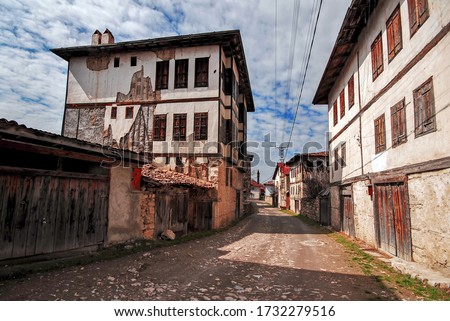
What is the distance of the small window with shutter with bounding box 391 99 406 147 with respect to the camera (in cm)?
890

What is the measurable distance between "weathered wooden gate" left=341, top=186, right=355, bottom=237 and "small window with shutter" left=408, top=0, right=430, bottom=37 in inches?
338

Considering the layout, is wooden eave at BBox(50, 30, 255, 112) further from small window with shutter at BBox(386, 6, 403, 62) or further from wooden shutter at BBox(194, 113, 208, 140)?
small window with shutter at BBox(386, 6, 403, 62)

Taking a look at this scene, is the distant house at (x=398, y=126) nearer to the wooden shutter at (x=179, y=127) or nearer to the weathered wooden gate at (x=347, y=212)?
the weathered wooden gate at (x=347, y=212)

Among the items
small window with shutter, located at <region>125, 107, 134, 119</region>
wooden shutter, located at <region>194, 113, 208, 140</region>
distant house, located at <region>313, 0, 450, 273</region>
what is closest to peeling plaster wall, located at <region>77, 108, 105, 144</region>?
small window with shutter, located at <region>125, 107, 134, 119</region>

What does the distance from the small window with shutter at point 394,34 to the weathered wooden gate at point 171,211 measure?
10429 mm

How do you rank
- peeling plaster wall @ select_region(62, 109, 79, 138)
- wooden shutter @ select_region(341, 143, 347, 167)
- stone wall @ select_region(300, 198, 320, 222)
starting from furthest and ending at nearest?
stone wall @ select_region(300, 198, 320, 222) → peeling plaster wall @ select_region(62, 109, 79, 138) → wooden shutter @ select_region(341, 143, 347, 167)

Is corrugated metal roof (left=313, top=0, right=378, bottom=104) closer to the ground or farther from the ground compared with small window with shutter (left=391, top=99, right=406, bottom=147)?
farther from the ground

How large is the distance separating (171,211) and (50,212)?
6.06m

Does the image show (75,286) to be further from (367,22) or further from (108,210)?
(367,22)

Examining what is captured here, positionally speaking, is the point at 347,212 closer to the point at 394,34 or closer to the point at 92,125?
the point at 394,34

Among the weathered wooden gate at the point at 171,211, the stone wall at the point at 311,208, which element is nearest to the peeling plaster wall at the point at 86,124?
the weathered wooden gate at the point at 171,211

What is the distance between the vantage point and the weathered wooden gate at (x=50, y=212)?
6215mm

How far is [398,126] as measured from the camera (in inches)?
365

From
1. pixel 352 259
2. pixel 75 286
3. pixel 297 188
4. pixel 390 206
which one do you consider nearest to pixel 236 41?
pixel 390 206
